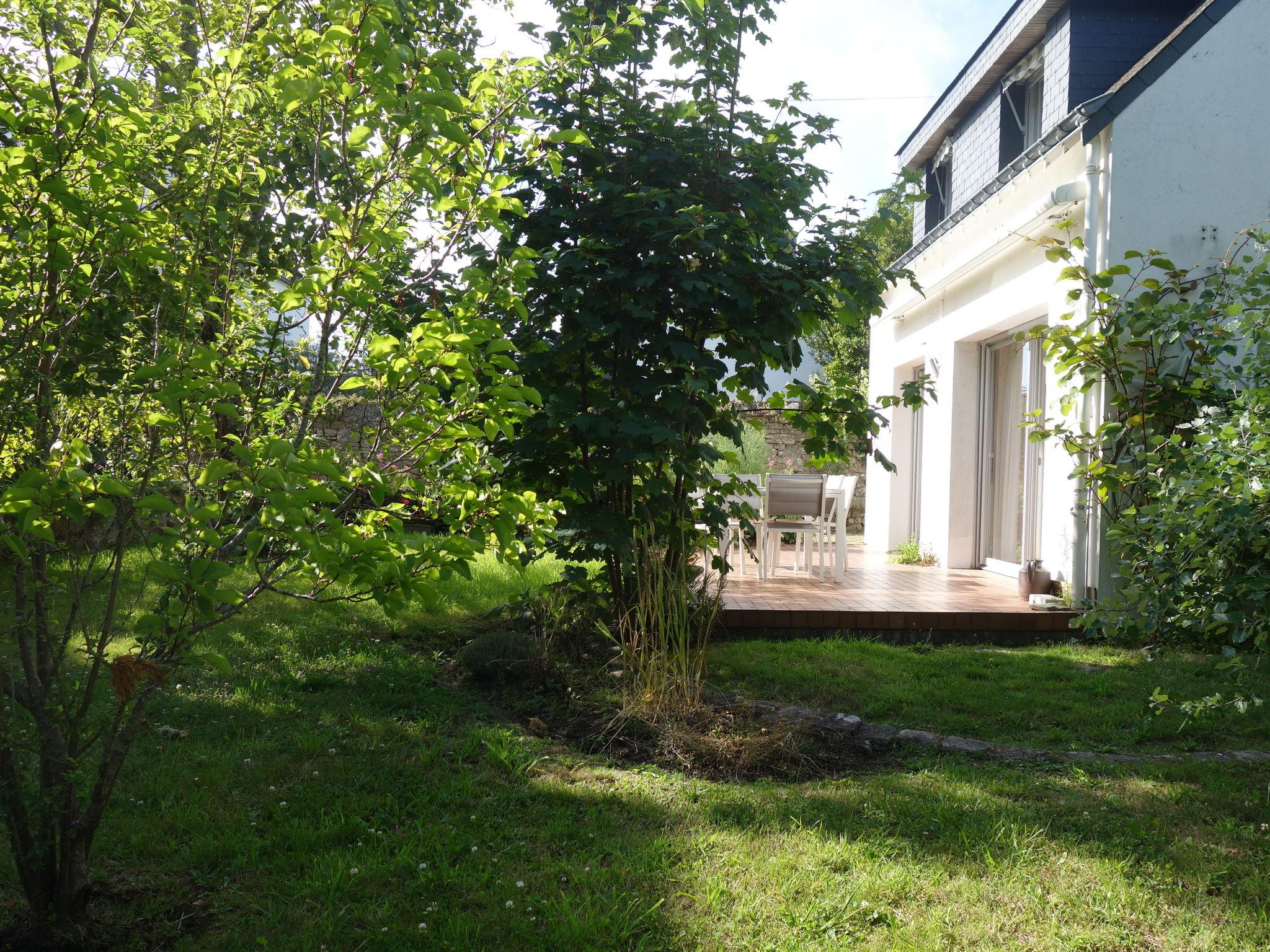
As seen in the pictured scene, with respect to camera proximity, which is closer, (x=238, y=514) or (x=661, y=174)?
(x=238, y=514)

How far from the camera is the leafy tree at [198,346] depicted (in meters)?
1.90

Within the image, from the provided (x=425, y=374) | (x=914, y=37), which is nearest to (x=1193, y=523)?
(x=425, y=374)

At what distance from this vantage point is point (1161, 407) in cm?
599

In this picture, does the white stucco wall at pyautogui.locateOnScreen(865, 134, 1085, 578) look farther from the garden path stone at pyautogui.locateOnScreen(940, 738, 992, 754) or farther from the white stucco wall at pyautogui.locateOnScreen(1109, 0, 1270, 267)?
the garden path stone at pyautogui.locateOnScreen(940, 738, 992, 754)

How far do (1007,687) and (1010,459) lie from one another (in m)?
4.57

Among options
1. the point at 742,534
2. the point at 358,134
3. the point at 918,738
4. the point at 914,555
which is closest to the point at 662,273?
the point at 918,738

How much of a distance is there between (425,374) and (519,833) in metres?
1.58

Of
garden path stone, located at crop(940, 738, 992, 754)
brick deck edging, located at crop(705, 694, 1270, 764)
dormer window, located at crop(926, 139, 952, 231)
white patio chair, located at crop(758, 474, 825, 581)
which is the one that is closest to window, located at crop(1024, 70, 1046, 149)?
dormer window, located at crop(926, 139, 952, 231)

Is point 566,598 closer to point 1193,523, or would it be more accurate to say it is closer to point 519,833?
point 519,833

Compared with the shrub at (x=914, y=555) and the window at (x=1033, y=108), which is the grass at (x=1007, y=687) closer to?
the shrub at (x=914, y=555)

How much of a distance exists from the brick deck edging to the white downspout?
2.64 meters

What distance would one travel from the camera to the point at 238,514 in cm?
247

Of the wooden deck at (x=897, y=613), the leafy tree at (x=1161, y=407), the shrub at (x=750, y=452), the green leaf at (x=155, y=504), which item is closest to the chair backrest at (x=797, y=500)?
the wooden deck at (x=897, y=613)

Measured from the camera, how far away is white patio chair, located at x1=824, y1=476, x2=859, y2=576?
8.13 m
